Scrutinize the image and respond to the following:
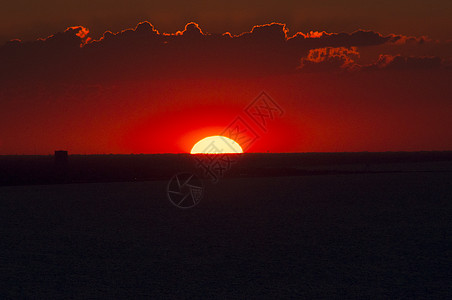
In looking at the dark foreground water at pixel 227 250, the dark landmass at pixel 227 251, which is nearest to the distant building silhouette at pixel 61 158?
the dark landmass at pixel 227 251

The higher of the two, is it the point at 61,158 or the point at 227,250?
A: the point at 61,158

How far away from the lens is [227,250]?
11461mm

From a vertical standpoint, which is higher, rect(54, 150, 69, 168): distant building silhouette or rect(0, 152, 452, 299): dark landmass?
rect(54, 150, 69, 168): distant building silhouette

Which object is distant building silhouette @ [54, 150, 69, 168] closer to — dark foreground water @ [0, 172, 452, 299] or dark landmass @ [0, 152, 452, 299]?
dark landmass @ [0, 152, 452, 299]

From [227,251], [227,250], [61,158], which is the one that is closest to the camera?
[227,251]

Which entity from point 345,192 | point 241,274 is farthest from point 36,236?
point 345,192

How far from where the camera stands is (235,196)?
25375 mm

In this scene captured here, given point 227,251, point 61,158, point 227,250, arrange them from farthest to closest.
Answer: point 61,158, point 227,250, point 227,251

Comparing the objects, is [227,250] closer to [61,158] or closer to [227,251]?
[227,251]

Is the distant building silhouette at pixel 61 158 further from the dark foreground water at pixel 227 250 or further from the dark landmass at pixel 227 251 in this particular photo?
the dark foreground water at pixel 227 250

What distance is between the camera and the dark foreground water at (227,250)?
8266 millimetres

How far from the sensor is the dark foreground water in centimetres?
827

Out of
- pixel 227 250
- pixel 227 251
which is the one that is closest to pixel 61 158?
pixel 227 250

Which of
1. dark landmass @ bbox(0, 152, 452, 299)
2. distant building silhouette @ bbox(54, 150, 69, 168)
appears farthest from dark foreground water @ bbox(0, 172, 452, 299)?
distant building silhouette @ bbox(54, 150, 69, 168)
